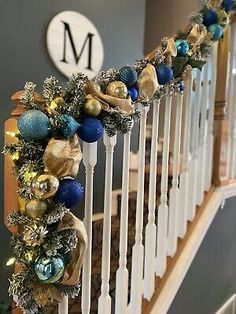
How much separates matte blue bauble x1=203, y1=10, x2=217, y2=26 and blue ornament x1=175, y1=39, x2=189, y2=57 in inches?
9.7

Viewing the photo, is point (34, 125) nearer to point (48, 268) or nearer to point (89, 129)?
point (89, 129)

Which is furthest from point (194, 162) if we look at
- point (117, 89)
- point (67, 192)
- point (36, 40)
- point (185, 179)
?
point (36, 40)

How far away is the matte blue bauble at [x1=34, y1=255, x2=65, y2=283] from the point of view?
3.42 feet

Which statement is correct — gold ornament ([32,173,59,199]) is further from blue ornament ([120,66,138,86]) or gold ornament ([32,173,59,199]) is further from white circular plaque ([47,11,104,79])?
white circular plaque ([47,11,104,79])

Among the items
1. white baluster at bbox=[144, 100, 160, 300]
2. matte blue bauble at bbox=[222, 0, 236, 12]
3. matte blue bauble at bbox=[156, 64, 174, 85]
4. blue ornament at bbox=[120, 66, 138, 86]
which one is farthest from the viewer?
matte blue bauble at bbox=[222, 0, 236, 12]

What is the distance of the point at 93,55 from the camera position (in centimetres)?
282

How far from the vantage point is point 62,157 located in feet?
3.56

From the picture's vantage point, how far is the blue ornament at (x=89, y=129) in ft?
3.78

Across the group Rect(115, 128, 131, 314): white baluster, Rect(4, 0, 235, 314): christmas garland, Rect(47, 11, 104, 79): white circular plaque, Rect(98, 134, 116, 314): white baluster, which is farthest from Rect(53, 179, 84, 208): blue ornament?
Rect(47, 11, 104, 79): white circular plaque

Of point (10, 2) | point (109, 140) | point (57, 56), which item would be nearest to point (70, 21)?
point (57, 56)

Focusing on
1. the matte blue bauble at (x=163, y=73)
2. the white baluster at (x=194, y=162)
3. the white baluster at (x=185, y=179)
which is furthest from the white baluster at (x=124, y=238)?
the white baluster at (x=194, y=162)

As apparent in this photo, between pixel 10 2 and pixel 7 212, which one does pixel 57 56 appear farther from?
pixel 7 212

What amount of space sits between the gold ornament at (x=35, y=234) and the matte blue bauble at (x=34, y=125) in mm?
225

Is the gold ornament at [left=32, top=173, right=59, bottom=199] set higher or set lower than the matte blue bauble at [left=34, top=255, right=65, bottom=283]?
higher
